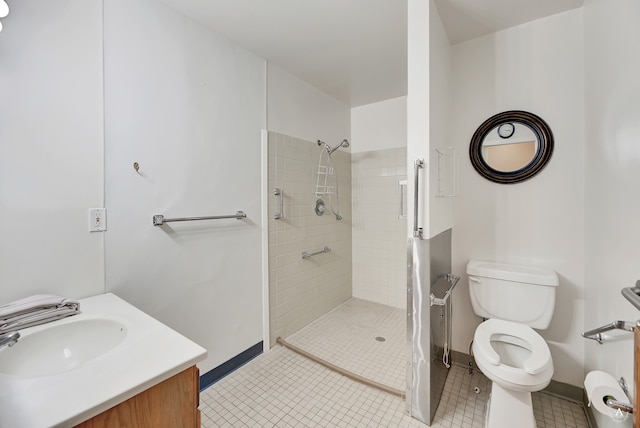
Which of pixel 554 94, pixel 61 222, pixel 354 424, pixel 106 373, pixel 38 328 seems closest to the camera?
pixel 106 373

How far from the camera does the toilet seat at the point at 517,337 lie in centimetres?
129

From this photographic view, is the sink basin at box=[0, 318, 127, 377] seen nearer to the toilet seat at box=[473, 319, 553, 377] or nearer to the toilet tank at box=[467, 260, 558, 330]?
the toilet seat at box=[473, 319, 553, 377]

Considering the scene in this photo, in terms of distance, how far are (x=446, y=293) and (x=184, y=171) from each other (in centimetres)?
178

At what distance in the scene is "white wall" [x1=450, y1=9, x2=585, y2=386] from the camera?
1.68 meters

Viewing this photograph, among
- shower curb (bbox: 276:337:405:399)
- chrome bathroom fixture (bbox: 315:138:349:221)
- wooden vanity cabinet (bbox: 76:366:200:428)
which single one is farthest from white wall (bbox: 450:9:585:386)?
wooden vanity cabinet (bbox: 76:366:200:428)

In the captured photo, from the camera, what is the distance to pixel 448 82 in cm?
190

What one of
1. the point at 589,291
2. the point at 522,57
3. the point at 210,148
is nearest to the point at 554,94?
the point at 522,57

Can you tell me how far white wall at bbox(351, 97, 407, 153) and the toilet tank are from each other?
165cm

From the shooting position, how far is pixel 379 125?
3.14 m

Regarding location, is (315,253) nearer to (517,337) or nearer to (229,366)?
(229,366)

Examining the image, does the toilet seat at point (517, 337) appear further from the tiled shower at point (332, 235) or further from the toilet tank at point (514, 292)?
the tiled shower at point (332, 235)

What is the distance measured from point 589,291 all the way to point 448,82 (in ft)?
5.12

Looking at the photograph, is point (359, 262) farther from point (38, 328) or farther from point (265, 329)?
point (38, 328)

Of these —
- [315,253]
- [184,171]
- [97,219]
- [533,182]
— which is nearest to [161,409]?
[97,219]
